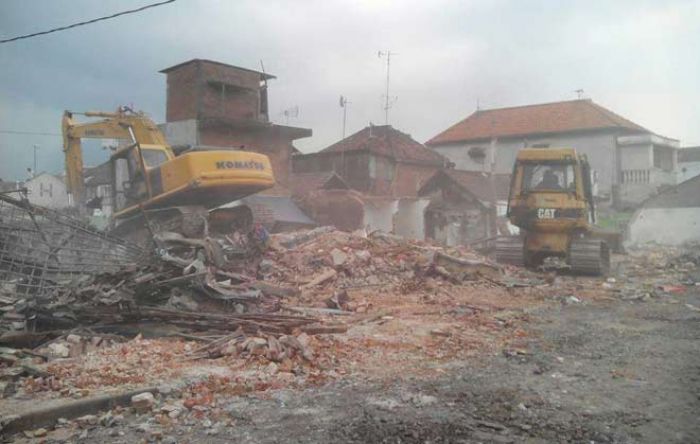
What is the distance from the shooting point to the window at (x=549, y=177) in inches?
567

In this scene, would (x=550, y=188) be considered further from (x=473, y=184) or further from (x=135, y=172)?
(x=473, y=184)

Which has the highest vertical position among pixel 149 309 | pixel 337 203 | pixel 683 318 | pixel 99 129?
pixel 99 129

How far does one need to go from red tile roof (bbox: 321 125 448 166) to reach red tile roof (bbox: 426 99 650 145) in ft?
27.7

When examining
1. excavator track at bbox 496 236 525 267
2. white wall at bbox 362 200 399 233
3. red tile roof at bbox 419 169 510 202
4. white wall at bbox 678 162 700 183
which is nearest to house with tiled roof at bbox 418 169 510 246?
red tile roof at bbox 419 169 510 202

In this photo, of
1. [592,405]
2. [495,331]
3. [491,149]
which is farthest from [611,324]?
[491,149]

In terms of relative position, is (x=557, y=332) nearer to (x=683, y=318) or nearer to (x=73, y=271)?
(x=683, y=318)

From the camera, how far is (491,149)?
141ft

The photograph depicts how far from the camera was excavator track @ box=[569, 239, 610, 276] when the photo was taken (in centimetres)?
1441

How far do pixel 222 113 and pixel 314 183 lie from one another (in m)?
5.46

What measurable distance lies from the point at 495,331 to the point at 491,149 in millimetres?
36484

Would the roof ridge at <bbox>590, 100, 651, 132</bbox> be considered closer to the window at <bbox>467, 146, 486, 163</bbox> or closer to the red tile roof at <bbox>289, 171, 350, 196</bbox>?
the window at <bbox>467, 146, 486, 163</bbox>

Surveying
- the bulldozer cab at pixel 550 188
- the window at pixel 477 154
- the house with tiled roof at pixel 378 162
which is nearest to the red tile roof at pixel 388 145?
the house with tiled roof at pixel 378 162

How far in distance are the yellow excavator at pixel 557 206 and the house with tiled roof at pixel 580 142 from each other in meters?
23.0

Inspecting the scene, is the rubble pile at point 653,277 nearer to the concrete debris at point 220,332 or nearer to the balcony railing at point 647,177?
the concrete debris at point 220,332
